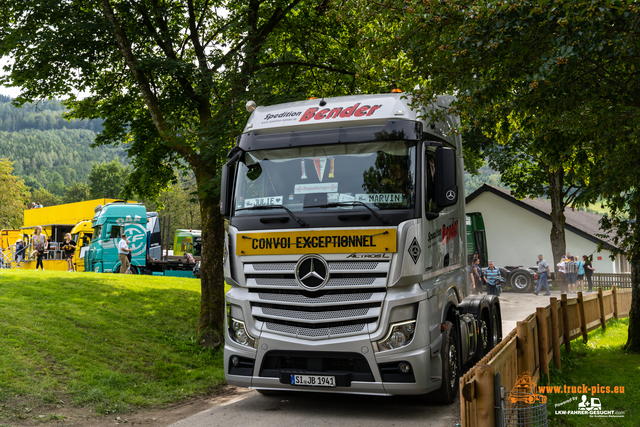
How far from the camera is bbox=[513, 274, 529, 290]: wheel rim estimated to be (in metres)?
29.5

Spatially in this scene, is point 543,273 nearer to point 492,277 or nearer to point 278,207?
point 492,277

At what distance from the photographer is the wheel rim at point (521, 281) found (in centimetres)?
2948

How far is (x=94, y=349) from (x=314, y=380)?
4506 millimetres

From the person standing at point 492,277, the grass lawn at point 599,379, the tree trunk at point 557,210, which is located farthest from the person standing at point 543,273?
the grass lawn at point 599,379

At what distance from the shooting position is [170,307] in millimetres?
12648

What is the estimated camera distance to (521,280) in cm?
2964

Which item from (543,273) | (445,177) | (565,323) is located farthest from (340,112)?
(543,273)

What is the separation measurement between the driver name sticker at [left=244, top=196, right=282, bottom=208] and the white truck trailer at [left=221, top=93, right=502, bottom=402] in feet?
0.05

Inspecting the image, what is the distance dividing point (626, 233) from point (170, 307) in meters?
9.15

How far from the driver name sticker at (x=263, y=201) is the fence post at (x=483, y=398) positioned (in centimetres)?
318

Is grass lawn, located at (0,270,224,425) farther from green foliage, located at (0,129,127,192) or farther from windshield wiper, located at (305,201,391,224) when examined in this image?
green foliage, located at (0,129,127,192)

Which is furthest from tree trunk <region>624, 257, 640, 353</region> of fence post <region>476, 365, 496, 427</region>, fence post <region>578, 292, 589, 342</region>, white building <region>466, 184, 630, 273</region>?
white building <region>466, 184, 630, 273</region>

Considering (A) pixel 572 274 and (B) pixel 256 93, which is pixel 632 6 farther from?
(A) pixel 572 274

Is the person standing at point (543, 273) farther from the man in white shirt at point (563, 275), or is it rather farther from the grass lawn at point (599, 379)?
the grass lawn at point (599, 379)
